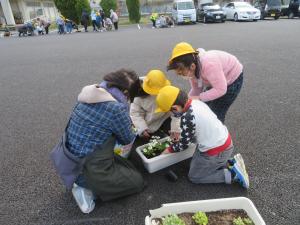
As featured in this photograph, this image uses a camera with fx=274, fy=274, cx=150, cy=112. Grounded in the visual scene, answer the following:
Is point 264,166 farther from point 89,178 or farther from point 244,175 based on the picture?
point 89,178

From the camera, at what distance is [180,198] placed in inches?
93.1

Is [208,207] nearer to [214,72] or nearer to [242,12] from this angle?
[214,72]

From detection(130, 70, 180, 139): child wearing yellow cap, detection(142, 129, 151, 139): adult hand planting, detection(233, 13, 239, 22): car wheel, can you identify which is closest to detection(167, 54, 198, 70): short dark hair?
detection(130, 70, 180, 139): child wearing yellow cap

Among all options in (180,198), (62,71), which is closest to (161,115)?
(180,198)

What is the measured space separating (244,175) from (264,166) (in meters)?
0.48

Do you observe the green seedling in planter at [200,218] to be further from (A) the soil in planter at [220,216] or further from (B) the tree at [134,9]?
(B) the tree at [134,9]

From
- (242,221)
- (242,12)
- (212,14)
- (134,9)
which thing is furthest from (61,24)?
(242,221)

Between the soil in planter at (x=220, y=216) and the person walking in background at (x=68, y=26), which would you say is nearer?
the soil in planter at (x=220, y=216)

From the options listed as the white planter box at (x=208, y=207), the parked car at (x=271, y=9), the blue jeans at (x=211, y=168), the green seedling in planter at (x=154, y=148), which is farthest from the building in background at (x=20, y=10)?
the white planter box at (x=208, y=207)

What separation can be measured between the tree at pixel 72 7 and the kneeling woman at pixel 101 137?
913 inches

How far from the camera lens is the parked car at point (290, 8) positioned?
17252mm

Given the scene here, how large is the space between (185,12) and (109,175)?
16765mm

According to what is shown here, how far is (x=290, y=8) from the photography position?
57.7ft

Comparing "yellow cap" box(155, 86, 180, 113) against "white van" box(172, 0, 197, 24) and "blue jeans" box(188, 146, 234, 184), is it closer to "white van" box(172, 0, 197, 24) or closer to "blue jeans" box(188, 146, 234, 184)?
"blue jeans" box(188, 146, 234, 184)
